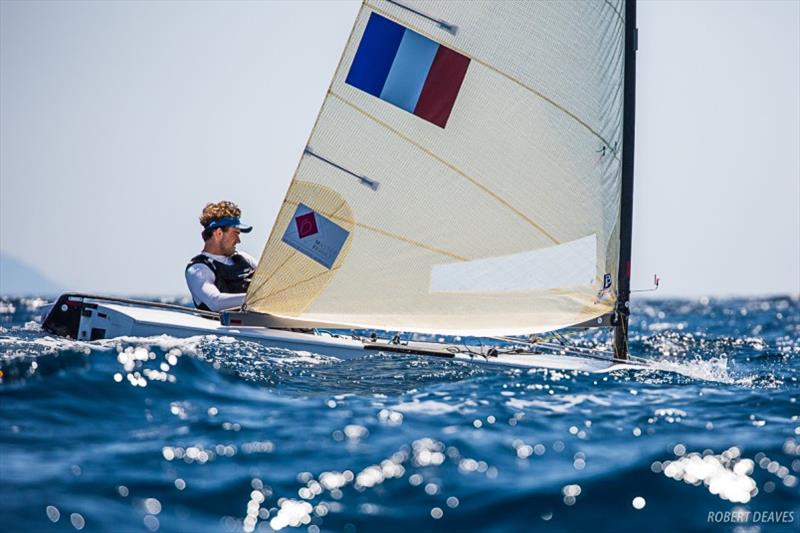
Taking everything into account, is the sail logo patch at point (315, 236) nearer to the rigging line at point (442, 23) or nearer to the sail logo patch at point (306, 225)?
the sail logo patch at point (306, 225)

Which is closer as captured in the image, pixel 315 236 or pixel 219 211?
pixel 315 236

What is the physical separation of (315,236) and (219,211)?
4.05 feet

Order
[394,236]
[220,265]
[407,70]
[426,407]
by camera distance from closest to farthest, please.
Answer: [426,407]
[407,70]
[394,236]
[220,265]

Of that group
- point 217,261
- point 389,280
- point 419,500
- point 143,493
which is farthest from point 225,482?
point 217,261

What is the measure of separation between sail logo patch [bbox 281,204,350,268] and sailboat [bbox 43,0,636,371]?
1 cm

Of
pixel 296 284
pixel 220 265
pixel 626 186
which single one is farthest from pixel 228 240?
pixel 626 186

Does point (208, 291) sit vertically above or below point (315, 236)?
below

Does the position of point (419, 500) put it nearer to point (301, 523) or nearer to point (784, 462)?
point (301, 523)

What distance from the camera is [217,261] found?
8.41m

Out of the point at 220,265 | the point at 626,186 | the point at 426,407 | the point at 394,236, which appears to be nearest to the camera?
the point at 426,407

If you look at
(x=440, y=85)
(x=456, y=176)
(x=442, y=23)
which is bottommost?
(x=456, y=176)

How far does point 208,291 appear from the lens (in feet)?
26.8

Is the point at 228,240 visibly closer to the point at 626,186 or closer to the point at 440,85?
the point at 440,85

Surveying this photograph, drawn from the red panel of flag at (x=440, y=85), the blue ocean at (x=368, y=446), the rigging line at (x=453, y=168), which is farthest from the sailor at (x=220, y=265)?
the red panel of flag at (x=440, y=85)
